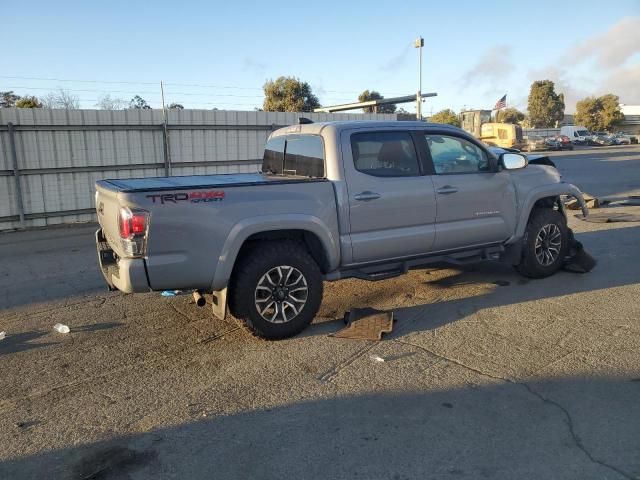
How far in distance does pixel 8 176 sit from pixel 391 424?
1042 cm

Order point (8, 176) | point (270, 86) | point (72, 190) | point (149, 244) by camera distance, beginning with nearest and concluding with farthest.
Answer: point (149, 244), point (8, 176), point (72, 190), point (270, 86)

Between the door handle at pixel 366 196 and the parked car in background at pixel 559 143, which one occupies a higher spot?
the parked car in background at pixel 559 143

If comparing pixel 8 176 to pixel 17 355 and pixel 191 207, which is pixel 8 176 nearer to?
pixel 17 355

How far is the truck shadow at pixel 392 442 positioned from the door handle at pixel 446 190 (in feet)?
7.98

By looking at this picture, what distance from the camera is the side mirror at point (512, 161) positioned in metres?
6.19

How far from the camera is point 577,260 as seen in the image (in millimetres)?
7129

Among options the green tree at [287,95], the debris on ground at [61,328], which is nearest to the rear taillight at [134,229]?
the debris on ground at [61,328]

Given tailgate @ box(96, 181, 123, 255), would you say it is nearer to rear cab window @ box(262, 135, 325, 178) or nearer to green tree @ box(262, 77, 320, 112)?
rear cab window @ box(262, 135, 325, 178)

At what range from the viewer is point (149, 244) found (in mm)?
4328

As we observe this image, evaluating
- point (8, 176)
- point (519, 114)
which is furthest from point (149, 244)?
point (519, 114)

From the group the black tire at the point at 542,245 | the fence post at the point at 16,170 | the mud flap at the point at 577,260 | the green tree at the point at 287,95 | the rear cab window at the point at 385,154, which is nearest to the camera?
the rear cab window at the point at 385,154

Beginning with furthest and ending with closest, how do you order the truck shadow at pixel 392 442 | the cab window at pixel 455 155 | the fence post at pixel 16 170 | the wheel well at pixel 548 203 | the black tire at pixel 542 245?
the fence post at pixel 16 170, the wheel well at pixel 548 203, the black tire at pixel 542 245, the cab window at pixel 455 155, the truck shadow at pixel 392 442

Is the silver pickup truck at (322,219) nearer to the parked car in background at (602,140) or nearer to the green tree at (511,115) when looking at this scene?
the parked car in background at (602,140)

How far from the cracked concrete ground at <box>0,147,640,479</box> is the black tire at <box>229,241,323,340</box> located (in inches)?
7.2
